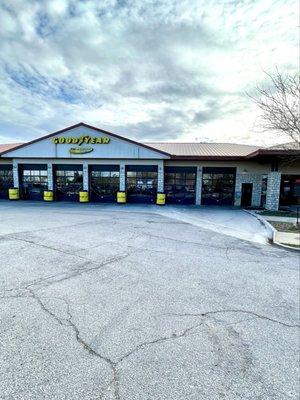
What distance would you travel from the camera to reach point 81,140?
2162 cm

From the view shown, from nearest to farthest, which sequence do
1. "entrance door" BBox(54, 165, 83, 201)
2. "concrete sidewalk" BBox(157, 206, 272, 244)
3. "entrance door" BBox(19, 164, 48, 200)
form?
"concrete sidewalk" BBox(157, 206, 272, 244)
"entrance door" BBox(54, 165, 83, 201)
"entrance door" BBox(19, 164, 48, 200)

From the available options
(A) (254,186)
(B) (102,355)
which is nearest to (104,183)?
(A) (254,186)

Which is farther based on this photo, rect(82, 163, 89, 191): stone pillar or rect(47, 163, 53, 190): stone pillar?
rect(47, 163, 53, 190): stone pillar

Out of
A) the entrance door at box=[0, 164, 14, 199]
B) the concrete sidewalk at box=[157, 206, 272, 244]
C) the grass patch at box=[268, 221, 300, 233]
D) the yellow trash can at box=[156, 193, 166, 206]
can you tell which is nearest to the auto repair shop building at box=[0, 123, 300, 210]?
the yellow trash can at box=[156, 193, 166, 206]

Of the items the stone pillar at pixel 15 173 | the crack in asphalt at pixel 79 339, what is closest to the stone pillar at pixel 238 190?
the crack in asphalt at pixel 79 339

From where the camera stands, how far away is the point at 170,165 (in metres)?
21.8

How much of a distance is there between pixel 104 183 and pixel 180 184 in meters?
7.22

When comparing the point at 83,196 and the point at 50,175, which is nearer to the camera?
the point at 83,196

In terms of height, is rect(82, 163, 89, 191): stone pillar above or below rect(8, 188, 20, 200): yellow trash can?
above

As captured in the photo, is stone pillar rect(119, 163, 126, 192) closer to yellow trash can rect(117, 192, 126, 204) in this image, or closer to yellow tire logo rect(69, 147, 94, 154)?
yellow trash can rect(117, 192, 126, 204)

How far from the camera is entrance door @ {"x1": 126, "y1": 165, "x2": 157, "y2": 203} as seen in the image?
21.9 m

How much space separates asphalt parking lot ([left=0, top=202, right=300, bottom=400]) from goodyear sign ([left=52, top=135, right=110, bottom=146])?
15.3m

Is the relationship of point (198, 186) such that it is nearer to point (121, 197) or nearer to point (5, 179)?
point (121, 197)

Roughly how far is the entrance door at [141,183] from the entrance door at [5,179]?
Result: 12307 millimetres
